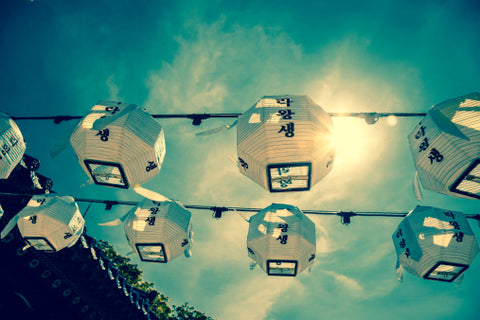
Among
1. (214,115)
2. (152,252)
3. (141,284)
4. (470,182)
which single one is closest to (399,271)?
(470,182)

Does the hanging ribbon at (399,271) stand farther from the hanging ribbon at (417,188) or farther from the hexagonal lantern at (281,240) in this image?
the hanging ribbon at (417,188)

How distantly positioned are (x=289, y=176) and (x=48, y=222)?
555 centimetres

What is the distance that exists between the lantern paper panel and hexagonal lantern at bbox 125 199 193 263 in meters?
1.56

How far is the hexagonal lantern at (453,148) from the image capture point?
258 centimetres

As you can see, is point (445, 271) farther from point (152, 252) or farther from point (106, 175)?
point (106, 175)

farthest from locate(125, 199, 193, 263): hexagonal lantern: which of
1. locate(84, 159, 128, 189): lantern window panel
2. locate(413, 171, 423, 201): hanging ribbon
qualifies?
locate(413, 171, 423, 201): hanging ribbon

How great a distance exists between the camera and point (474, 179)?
269 cm

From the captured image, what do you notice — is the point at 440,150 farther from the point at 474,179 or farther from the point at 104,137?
the point at 104,137

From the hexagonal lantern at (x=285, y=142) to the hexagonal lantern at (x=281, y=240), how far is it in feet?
5.14

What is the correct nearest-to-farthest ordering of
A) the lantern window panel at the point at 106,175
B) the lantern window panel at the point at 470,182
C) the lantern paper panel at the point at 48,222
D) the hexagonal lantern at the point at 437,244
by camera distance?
the lantern window panel at the point at 470,182, the lantern window panel at the point at 106,175, the hexagonal lantern at the point at 437,244, the lantern paper panel at the point at 48,222

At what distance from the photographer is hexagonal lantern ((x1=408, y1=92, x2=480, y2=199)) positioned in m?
2.58

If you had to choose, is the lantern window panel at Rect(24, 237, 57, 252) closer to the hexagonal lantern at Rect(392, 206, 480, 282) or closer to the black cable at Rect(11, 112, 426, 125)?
the black cable at Rect(11, 112, 426, 125)

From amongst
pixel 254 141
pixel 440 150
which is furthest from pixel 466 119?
pixel 254 141

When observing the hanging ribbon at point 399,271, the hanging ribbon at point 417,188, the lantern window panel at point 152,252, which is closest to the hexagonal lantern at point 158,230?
the lantern window panel at point 152,252
